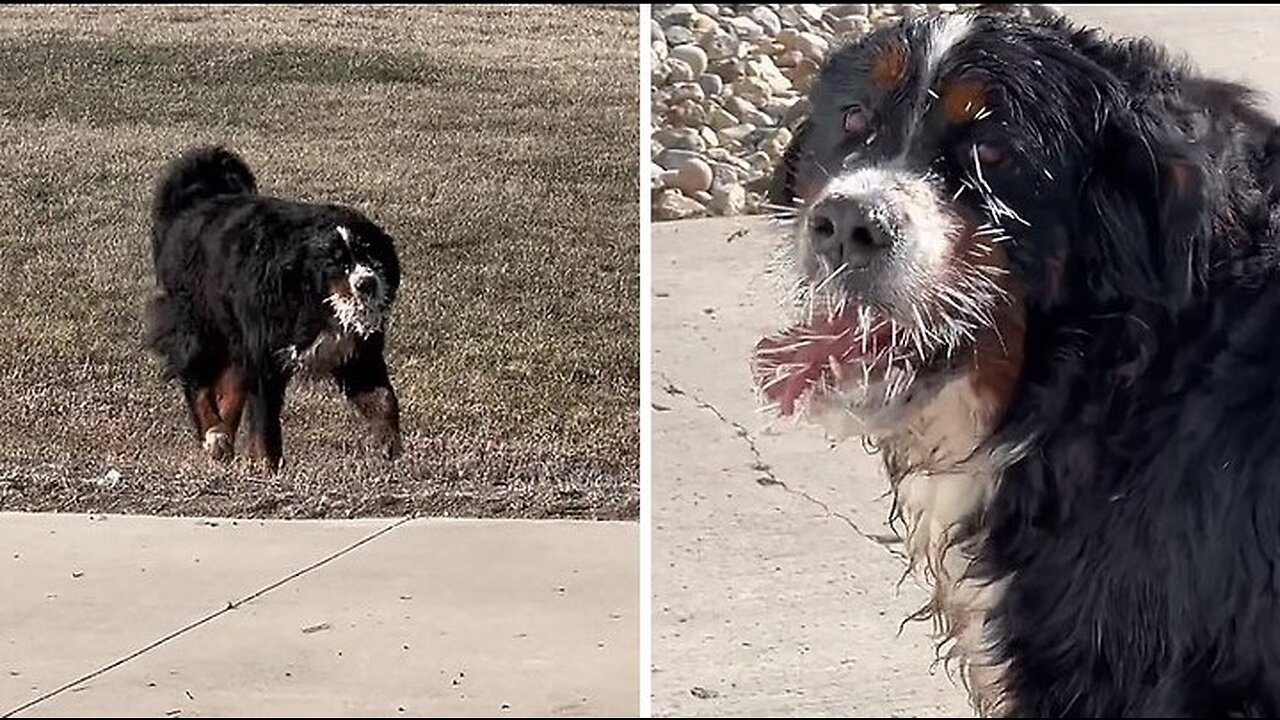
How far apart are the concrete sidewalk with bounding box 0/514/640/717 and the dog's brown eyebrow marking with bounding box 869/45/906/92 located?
6.24 ft

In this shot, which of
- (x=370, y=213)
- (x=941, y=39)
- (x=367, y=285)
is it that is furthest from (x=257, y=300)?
(x=941, y=39)

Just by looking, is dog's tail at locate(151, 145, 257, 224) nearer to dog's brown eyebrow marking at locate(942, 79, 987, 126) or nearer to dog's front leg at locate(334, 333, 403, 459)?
dog's front leg at locate(334, 333, 403, 459)

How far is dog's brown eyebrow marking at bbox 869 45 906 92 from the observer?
9.86ft

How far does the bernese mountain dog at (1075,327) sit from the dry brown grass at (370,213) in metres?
2.54

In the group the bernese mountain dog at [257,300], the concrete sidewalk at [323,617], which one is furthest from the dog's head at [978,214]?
the bernese mountain dog at [257,300]

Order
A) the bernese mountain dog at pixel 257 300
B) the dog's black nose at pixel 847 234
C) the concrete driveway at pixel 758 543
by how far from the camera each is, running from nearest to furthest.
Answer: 1. the dog's black nose at pixel 847 234
2. the concrete driveway at pixel 758 543
3. the bernese mountain dog at pixel 257 300

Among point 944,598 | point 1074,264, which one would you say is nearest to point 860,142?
point 1074,264

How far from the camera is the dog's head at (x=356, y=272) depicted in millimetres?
5117

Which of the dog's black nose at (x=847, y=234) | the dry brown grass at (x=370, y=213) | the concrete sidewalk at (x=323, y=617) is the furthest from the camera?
the dry brown grass at (x=370, y=213)

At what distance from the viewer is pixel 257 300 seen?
16.5 ft

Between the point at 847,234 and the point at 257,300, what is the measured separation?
254 centimetres

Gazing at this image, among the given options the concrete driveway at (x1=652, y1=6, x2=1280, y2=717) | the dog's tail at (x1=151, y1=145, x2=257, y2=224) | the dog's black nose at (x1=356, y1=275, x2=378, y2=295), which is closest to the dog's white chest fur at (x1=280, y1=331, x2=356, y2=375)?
the dog's black nose at (x1=356, y1=275, x2=378, y2=295)

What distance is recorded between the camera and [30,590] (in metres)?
5.12

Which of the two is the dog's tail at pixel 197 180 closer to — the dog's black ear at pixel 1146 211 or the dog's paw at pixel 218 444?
the dog's paw at pixel 218 444
